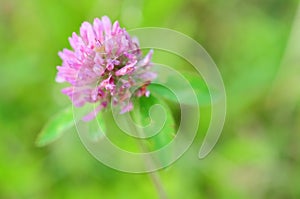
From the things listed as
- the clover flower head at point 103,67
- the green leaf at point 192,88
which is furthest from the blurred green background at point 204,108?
the clover flower head at point 103,67

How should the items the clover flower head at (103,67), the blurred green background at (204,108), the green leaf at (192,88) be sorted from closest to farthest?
the clover flower head at (103,67), the green leaf at (192,88), the blurred green background at (204,108)

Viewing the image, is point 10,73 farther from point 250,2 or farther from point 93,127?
point 250,2

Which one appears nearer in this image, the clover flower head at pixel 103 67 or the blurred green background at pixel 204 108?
the clover flower head at pixel 103 67

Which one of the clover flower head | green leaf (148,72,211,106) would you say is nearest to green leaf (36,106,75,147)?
the clover flower head

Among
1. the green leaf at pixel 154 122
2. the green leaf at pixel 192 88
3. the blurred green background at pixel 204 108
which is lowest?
the green leaf at pixel 154 122

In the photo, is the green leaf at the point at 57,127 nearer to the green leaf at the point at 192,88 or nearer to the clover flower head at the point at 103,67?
the clover flower head at the point at 103,67

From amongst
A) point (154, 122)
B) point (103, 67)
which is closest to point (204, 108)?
point (154, 122)

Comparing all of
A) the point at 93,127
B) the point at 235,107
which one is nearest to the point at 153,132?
the point at 93,127
